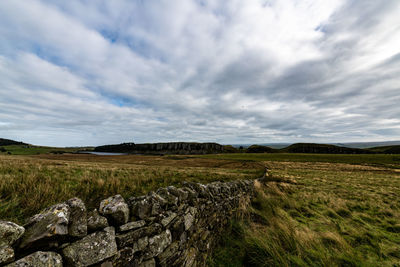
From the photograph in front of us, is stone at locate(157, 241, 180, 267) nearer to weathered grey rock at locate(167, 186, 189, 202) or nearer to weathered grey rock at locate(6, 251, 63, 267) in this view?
weathered grey rock at locate(167, 186, 189, 202)

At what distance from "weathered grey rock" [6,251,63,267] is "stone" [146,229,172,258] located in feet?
4.49

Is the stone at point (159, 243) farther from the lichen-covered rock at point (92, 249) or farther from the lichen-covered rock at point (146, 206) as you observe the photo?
the lichen-covered rock at point (92, 249)

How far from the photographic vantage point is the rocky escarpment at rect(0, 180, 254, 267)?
1.56 meters

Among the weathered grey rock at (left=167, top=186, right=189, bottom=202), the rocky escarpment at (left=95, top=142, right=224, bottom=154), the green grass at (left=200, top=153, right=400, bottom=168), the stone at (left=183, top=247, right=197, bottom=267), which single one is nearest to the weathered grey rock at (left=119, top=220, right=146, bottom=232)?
the weathered grey rock at (left=167, top=186, right=189, bottom=202)

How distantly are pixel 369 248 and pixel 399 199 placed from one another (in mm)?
10296

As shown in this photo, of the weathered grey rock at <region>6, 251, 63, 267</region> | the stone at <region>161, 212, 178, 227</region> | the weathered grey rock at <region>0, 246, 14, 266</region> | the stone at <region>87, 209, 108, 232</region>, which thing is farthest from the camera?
the stone at <region>161, 212, 178, 227</region>

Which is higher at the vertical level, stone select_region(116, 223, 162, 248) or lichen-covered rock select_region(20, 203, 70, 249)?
lichen-covered rock select_region(20, 203, 70, 249)

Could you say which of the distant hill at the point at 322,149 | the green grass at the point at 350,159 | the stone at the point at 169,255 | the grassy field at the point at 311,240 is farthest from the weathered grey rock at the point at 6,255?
the distant hill at the point at 322,149

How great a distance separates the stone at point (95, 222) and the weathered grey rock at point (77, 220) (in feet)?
0.35

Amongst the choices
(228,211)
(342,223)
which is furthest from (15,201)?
(342,223)

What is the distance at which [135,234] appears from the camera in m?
2.50

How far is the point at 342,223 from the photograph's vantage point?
6.07 m

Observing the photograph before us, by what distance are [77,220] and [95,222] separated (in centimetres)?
22

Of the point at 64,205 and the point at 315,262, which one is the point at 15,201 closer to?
the point at 64,205
